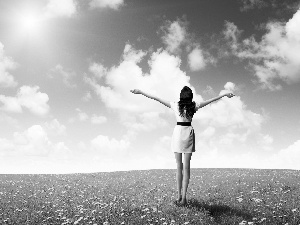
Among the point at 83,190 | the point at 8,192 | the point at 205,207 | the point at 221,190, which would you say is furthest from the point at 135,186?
the point at 205,207

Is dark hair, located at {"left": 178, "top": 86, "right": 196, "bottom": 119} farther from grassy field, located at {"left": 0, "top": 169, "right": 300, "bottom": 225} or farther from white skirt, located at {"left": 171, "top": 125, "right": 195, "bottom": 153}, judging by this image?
grassy field, located at {"left": 0, "top": 169, "right": 300, "bottom": 225}

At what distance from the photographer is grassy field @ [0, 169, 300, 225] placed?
11.9m

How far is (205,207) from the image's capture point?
43.3ft

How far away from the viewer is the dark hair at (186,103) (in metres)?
11.9

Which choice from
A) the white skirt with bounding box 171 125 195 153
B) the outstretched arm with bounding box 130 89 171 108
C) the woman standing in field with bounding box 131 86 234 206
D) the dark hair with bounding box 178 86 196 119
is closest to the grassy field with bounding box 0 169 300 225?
the woman standing in field with bounding box 131 86 234 206

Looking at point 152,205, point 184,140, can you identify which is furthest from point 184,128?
point 152,205

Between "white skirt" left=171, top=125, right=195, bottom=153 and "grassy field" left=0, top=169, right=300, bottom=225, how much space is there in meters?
2.07

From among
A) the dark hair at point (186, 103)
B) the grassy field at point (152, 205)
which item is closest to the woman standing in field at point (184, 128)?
the dark hair at point (186, 103)

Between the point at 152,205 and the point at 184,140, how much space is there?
127 inches

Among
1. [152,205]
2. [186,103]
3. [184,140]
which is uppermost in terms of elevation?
[186,103]

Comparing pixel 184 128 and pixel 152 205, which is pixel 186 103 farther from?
pixel 152 205

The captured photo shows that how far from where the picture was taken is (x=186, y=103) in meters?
11.9

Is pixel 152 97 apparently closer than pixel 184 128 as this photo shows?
No

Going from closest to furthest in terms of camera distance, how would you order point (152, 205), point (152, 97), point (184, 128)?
point (184, 128)
point (152, 97)
point (152, 205)
